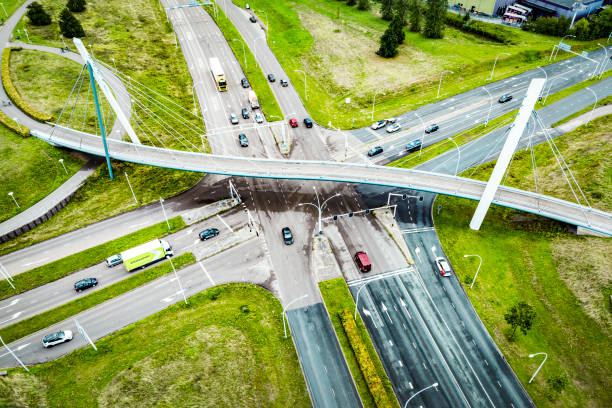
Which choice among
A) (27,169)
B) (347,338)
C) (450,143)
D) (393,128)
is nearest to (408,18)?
(393,128)

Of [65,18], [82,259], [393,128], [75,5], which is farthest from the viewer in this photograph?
[75,5]

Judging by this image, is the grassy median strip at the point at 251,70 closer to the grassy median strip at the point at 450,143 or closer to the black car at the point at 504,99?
the grassy median strip at the point at 450,143

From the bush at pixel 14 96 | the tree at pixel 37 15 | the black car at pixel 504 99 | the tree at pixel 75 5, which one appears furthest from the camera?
the tree at pixel 75 5

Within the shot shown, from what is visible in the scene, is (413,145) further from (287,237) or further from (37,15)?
(37,15)

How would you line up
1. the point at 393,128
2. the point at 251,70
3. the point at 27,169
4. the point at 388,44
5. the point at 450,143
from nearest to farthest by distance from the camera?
the point at 27,169 → the point at 450,143 → the point at 393,128 → the point at 251,70 → the point at 388,44

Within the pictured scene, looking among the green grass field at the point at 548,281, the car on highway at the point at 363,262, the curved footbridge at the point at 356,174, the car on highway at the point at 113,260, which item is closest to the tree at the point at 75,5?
the curved footbridge at the point at 356,174

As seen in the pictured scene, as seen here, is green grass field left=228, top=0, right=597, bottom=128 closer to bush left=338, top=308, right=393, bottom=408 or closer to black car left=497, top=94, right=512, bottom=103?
black car left=497, top=94, right=512, bottom=103
